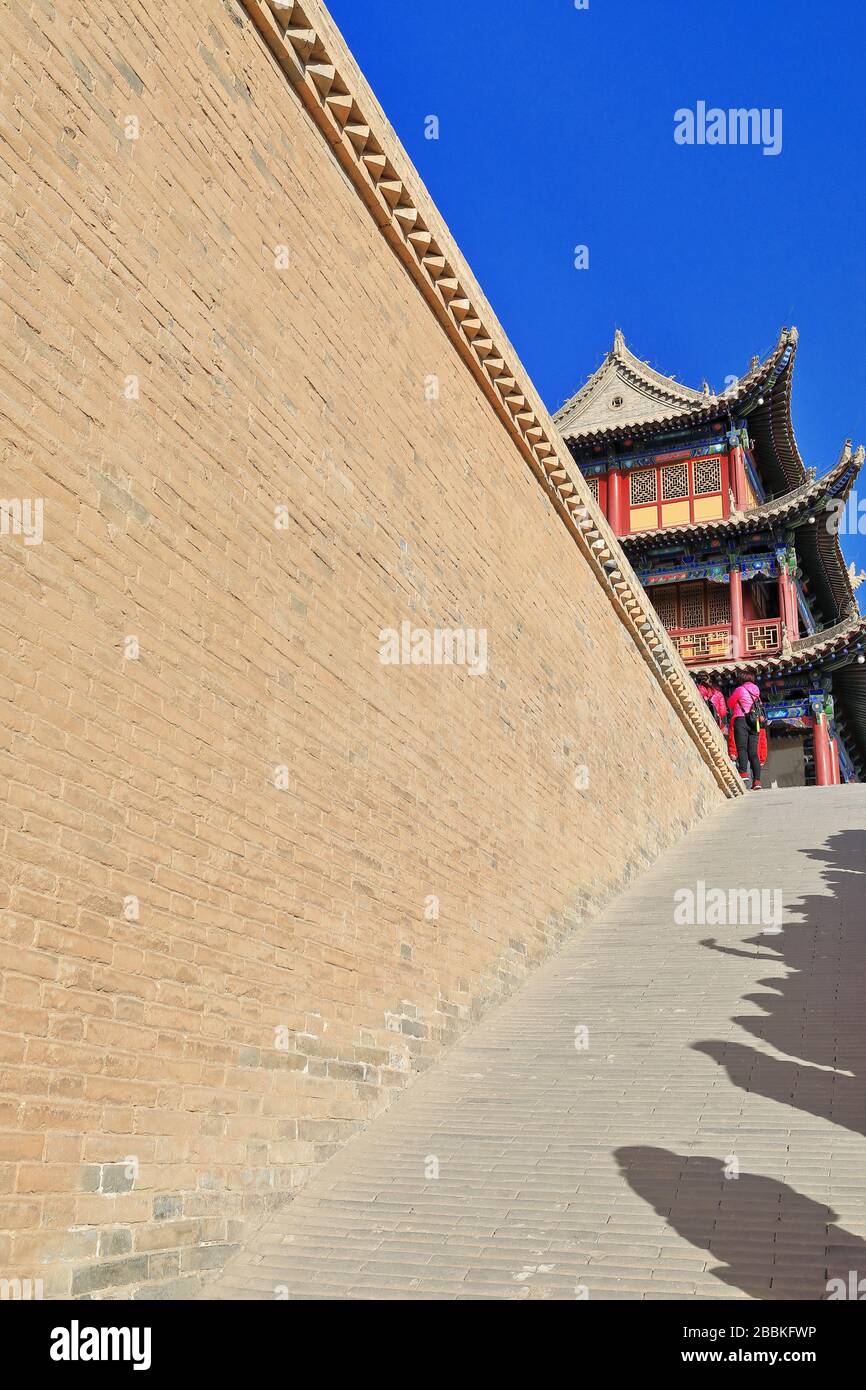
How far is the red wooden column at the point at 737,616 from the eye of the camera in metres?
23.4

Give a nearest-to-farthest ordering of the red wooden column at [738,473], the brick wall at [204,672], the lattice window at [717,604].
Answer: the brick wall at [204,672] → the red wooden column at [738,473] → the lattice window at [717,604]

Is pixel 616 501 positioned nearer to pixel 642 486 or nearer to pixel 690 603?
pixel 642 486

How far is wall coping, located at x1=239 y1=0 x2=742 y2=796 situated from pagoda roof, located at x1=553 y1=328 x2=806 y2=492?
1300cm

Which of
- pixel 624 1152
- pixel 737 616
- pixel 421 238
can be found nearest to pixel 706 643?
pixel 737 616

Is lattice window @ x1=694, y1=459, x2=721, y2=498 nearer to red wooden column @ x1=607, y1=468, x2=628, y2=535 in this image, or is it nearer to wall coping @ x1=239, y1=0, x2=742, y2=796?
red wooden column @ x1=607, y1=468, x2=628, y2=535

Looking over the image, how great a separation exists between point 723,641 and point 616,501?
369 centimetres

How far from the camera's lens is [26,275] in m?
4.08

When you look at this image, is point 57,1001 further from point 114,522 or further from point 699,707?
point 699,707

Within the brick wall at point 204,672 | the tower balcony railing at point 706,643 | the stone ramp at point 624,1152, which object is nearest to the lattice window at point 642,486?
the tower balcony railing at point 706,643

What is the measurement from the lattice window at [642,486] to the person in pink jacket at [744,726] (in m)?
6.10

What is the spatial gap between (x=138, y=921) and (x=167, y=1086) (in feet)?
1.84

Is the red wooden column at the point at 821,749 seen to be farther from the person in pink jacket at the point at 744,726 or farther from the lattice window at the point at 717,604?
the lattice window at the point at 717,604

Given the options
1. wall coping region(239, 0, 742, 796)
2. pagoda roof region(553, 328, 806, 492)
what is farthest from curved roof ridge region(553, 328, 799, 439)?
wall coping region(239, 0, 742, 796)

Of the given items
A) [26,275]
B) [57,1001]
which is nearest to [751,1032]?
[57,1001]
